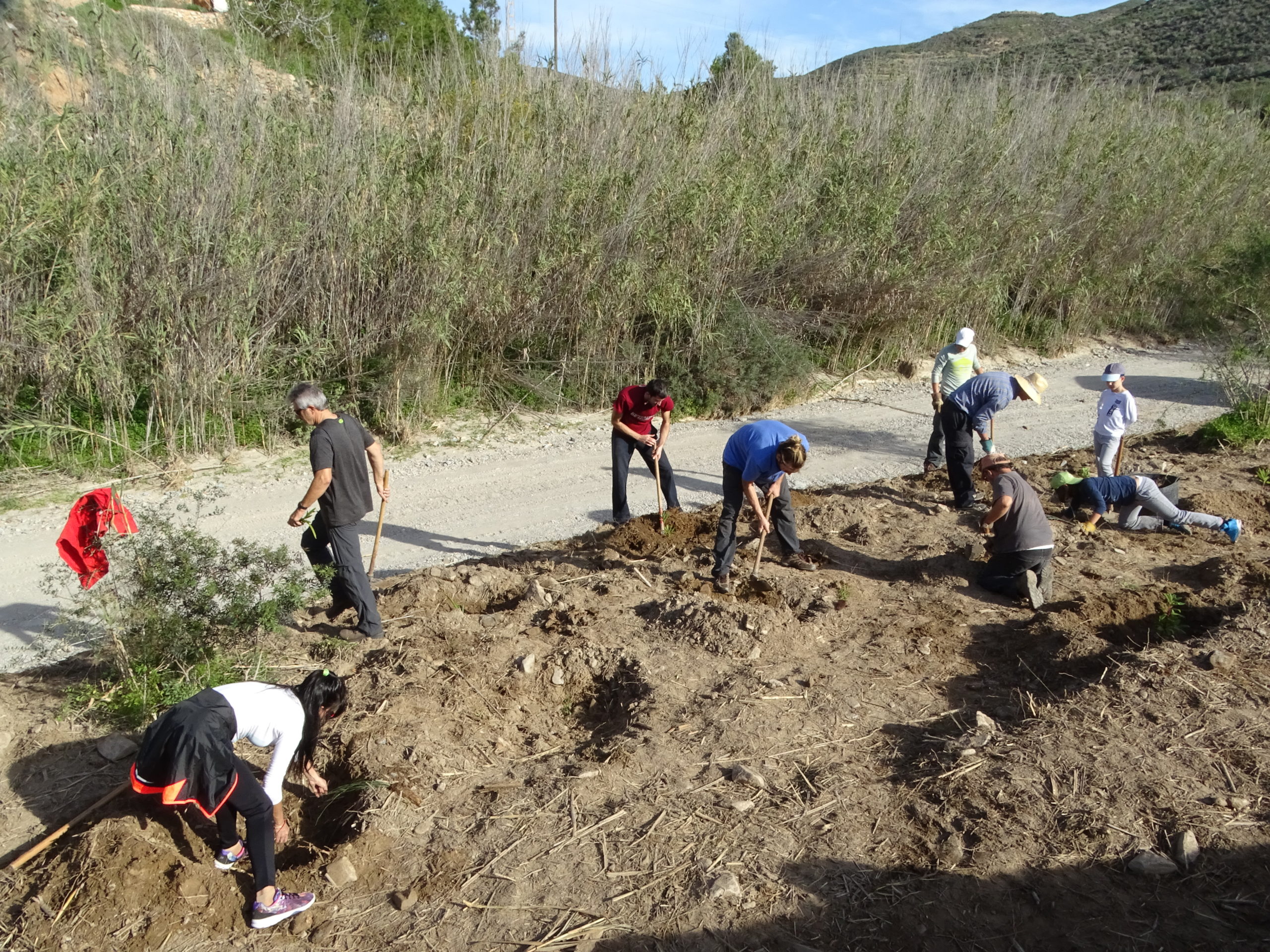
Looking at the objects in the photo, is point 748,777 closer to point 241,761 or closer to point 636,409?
point 241,761

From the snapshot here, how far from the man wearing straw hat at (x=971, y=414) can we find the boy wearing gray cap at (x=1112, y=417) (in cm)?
60

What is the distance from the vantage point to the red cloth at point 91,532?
15.1 feet

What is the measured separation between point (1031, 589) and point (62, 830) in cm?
564

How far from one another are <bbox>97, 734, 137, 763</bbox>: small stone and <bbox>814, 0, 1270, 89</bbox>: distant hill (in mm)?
30940

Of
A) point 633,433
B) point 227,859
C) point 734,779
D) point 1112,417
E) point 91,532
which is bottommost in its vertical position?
point 227,859

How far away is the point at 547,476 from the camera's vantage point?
904 cm

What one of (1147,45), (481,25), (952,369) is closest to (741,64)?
(481,25)

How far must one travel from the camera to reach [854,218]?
12484mm

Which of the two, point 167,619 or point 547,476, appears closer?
point 167,619

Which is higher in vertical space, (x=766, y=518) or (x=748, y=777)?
(x=766, y=518)

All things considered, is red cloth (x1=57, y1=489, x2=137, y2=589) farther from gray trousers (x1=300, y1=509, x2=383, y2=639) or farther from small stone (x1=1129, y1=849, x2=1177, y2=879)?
small stone (x1=1129, y1=849, x2=1177, y2=879)

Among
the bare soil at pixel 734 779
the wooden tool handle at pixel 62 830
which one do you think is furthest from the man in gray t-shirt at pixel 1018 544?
the wooden tool handle at pixel 62 830

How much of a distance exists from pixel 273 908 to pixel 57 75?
951 cm

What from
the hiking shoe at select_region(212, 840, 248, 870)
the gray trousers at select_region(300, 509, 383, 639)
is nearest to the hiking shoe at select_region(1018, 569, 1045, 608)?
the gray trousers at select_region(300, 509, 383, 639)
